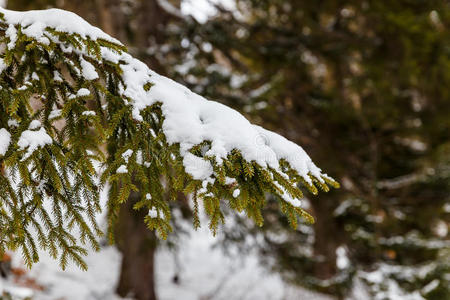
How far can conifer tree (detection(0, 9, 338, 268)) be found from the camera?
5.06 feet

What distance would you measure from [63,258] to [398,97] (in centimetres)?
774

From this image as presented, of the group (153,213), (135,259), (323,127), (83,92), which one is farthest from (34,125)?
(323,127)

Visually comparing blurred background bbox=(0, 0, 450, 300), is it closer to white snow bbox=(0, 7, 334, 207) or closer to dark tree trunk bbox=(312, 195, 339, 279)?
dark tree trunk bbox=(312, 195, 339, 279)

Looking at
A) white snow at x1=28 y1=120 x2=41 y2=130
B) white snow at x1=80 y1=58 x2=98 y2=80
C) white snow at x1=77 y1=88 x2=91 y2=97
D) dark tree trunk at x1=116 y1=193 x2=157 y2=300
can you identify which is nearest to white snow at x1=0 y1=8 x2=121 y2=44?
white snow at x1=80 y1=58 x2=98 y2=80

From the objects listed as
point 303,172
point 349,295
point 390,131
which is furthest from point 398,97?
point 303,172

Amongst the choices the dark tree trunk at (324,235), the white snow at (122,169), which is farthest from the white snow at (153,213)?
the dark tree trunk at (324,235)

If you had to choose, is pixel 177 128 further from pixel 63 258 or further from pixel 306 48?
pixel 306 48

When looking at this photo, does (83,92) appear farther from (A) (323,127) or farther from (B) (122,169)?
(A) (323,127)

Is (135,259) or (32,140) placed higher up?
(135,259)

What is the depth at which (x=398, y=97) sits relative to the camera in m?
7.70

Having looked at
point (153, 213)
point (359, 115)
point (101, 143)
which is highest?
point (359, 115)

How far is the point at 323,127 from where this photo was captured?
8.39 metres

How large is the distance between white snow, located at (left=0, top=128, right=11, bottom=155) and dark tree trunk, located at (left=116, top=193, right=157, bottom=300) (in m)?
4.52

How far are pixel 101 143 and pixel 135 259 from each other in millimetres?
4957
